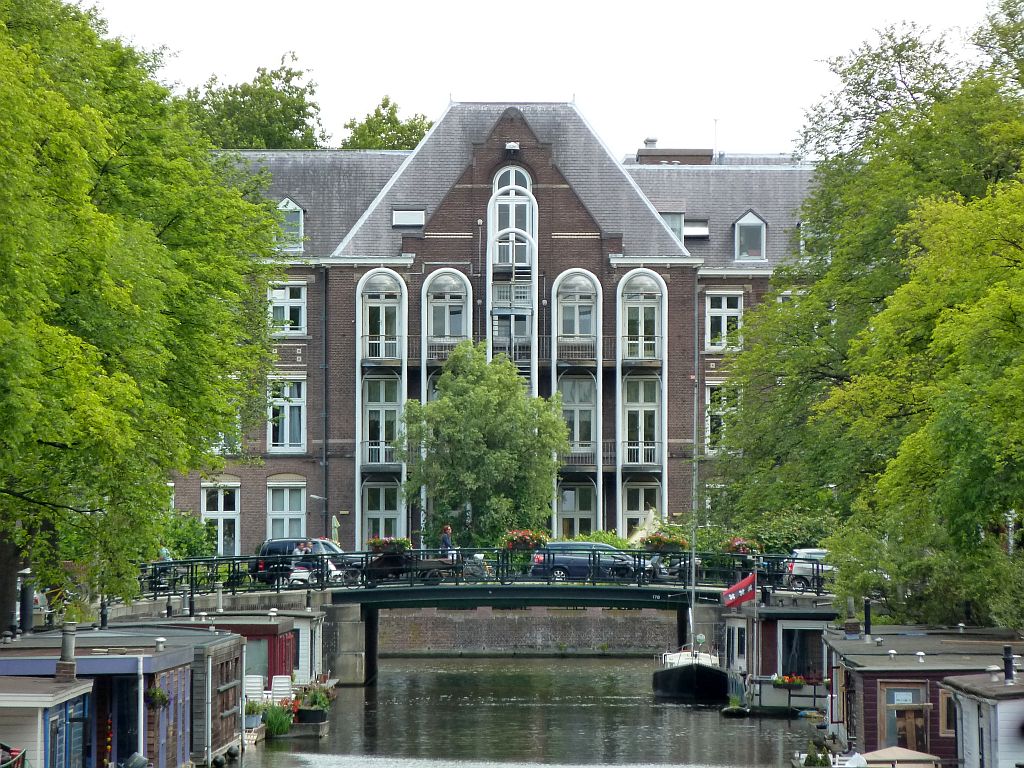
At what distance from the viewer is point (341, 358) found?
6675cm

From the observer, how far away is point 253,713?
1458 inches

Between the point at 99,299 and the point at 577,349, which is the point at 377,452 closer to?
the point at 577,349

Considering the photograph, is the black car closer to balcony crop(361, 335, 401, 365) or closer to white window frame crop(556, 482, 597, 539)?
balcony crop(361, 335, 401, 365)

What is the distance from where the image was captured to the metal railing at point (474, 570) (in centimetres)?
4884

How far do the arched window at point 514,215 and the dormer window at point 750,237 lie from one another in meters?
8.81

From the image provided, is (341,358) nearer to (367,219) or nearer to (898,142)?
(367,219)

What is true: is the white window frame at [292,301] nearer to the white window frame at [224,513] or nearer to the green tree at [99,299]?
the white window frame at [224,513]

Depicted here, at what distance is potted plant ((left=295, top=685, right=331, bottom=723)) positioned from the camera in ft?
129

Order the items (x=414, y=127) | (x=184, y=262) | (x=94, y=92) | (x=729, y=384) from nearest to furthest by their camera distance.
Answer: (x=94, y=92) < (x=184, y=262) < (x=729, y=384) < (x=414, y=127)

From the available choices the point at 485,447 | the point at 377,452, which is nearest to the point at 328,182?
the point at 377,452

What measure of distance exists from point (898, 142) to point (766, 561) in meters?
14.1

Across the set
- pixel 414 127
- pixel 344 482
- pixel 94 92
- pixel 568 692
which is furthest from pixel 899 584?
pixel 414 127

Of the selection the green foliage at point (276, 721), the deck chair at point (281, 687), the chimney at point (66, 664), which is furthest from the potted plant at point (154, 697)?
the deck chair at point (281, 687)

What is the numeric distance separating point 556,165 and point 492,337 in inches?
273
